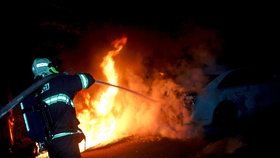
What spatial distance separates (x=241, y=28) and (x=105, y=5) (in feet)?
25.4

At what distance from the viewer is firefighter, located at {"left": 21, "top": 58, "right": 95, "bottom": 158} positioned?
497 cm

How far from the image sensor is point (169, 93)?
30.5 feet

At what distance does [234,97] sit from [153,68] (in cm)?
351

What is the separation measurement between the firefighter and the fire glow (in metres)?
4.17

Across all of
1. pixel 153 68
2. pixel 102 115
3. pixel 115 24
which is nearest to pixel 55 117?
pixel 102 115

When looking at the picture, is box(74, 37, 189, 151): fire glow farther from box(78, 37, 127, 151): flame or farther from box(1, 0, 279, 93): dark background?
box(1, 0, 279, 93): dark background

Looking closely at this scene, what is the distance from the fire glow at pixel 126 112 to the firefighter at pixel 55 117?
417 cm

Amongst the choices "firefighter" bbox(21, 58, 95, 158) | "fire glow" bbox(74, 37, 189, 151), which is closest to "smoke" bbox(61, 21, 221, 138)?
"fire glow" bbox(74, 37, 189, 151)

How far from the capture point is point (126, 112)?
11.2 m

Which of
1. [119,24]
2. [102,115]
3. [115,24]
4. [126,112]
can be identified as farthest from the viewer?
[119,24]

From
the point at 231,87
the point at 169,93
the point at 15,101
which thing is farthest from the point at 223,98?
the point at 15,101

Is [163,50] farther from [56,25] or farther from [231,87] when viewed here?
[231,87]

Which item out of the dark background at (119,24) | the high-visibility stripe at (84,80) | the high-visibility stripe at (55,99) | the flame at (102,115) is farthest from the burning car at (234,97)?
the high-visibility stripe at (55,99)

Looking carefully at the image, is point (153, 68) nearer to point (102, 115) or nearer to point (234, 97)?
point (102, 115)
